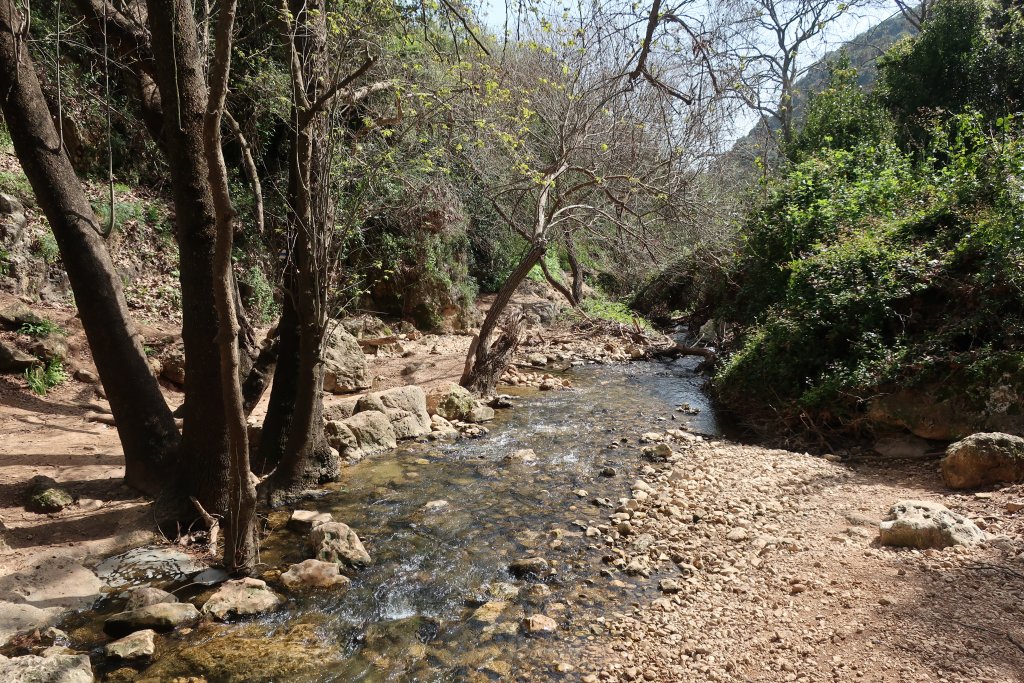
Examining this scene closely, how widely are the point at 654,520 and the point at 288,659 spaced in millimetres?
3407

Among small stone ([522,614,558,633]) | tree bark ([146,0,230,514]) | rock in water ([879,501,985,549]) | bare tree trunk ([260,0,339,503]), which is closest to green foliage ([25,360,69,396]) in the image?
bare tree trunk ([260,0,339,503])

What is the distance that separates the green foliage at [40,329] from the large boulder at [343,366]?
3749mm

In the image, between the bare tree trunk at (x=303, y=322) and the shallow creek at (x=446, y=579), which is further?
the bare tree trunk at (x=303, y=322)

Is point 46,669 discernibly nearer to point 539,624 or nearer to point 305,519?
point 305,519

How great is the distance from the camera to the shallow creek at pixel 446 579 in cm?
385

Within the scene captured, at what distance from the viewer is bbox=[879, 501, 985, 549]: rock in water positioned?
4379 millimetres

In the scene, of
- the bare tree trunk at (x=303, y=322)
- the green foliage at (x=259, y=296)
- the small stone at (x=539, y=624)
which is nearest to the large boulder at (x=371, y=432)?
the bare tree trunk at (x=303, y=322)

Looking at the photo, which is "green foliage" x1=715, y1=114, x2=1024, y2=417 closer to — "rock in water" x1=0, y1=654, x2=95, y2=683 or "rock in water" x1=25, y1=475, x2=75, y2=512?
"rock in water" x1=0, y1=654, x2=95, y2=683

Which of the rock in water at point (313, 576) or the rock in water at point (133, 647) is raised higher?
the rock in water at point (133, 647)

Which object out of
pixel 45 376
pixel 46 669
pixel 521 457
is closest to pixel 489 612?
pixel 46 669

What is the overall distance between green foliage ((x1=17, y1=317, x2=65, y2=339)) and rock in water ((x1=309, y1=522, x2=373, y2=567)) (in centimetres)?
607

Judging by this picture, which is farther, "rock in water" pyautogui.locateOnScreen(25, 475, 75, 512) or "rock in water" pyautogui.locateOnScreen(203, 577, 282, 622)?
"rock in water" pyautogui.locateOnScreen(25, 475, 75, 512)

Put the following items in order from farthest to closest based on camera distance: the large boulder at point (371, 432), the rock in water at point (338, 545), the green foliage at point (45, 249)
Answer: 1. the green foliage at point (45, 249)
2. the large boulder at point (371, 432)
3. the rock in water at point (338, 545)

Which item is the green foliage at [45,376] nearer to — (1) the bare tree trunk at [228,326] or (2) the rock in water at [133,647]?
(1) the bare tree trunk at [228,326]
